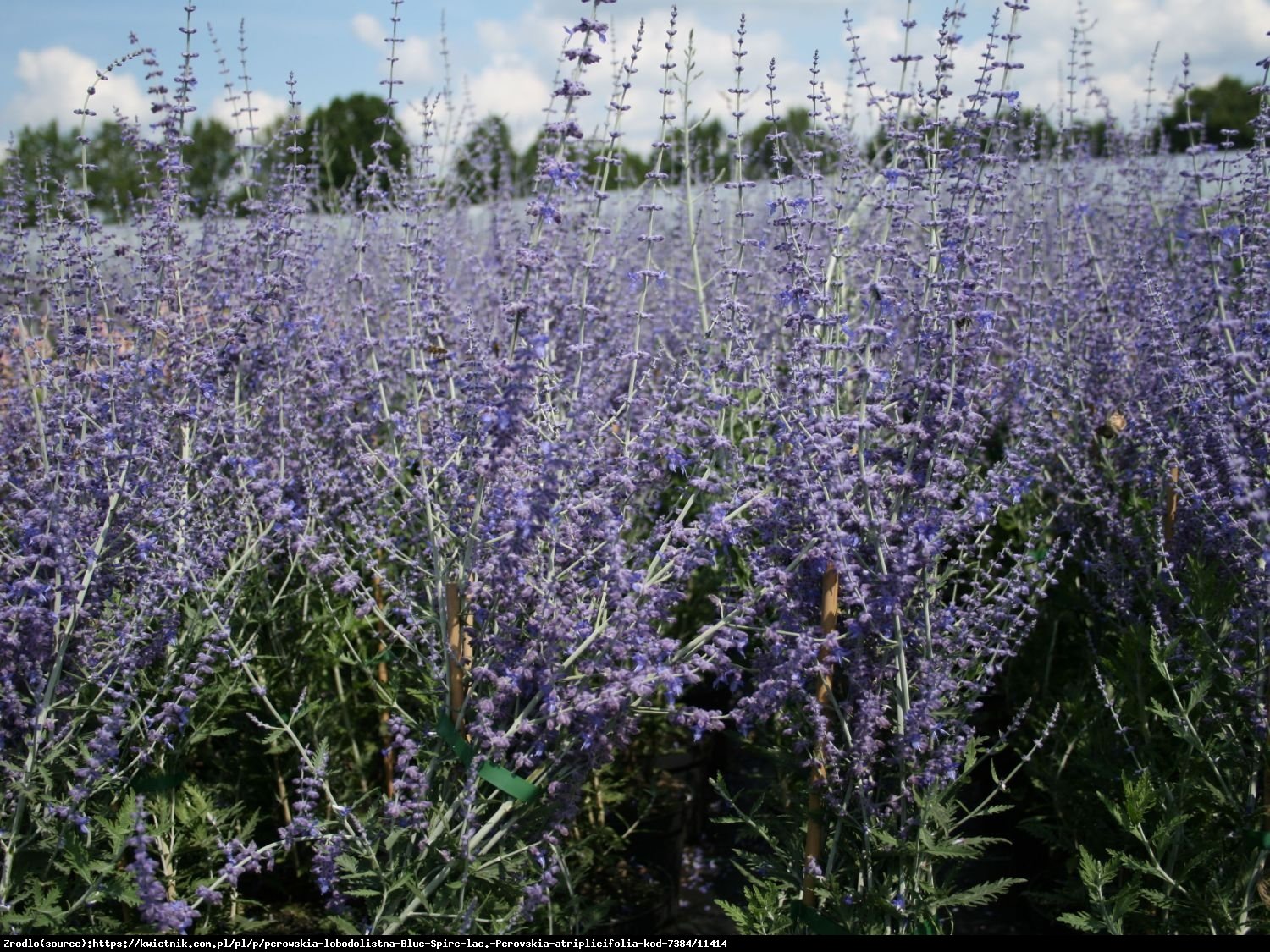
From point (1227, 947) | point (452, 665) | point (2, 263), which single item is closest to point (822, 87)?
point (452, 665)

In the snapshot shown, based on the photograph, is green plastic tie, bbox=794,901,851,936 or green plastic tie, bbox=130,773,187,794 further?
green plastic tie, bbox=130,773,187,794

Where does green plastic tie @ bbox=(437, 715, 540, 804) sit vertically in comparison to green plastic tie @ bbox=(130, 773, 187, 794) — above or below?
above

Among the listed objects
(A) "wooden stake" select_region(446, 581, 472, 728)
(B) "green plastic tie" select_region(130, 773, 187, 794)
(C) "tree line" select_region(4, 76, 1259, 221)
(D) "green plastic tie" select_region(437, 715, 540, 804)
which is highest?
(C) "tree line" select_region(4, 76, 1259, 221)

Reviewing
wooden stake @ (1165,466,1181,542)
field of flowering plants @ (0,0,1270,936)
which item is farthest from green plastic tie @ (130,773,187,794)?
wooden stake @ (1165,466,1181,542)

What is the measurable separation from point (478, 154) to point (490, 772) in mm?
4931

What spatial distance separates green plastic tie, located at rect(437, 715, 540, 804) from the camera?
103 inches

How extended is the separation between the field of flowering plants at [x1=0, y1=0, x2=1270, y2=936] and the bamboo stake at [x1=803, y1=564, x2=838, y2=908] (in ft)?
0.05

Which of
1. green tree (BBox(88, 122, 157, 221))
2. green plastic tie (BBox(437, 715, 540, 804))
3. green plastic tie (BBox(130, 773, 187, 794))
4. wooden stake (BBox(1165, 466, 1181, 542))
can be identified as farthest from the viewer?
green tree (BBox(88, 122, 157, 221))

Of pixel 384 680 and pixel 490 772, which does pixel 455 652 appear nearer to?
pixel 490 772

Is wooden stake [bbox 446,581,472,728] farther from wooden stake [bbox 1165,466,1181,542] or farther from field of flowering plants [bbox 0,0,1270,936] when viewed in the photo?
wooden stake [bbox 1165,466,1181,542]

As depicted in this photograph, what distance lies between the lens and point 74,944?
257 centimetres

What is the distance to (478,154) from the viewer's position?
6.70 m

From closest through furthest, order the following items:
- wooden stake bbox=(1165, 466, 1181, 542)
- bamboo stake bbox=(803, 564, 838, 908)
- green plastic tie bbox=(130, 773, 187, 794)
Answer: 1. bamboo stake bbox=(803, 564, 838, 908)
2. green plastic tie bbox=(130, 773, 187, 794)
3. wooden stake bbox=(1165, 466, 1181, 542)

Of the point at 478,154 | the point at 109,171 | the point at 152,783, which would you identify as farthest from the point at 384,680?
the point at 109,171
